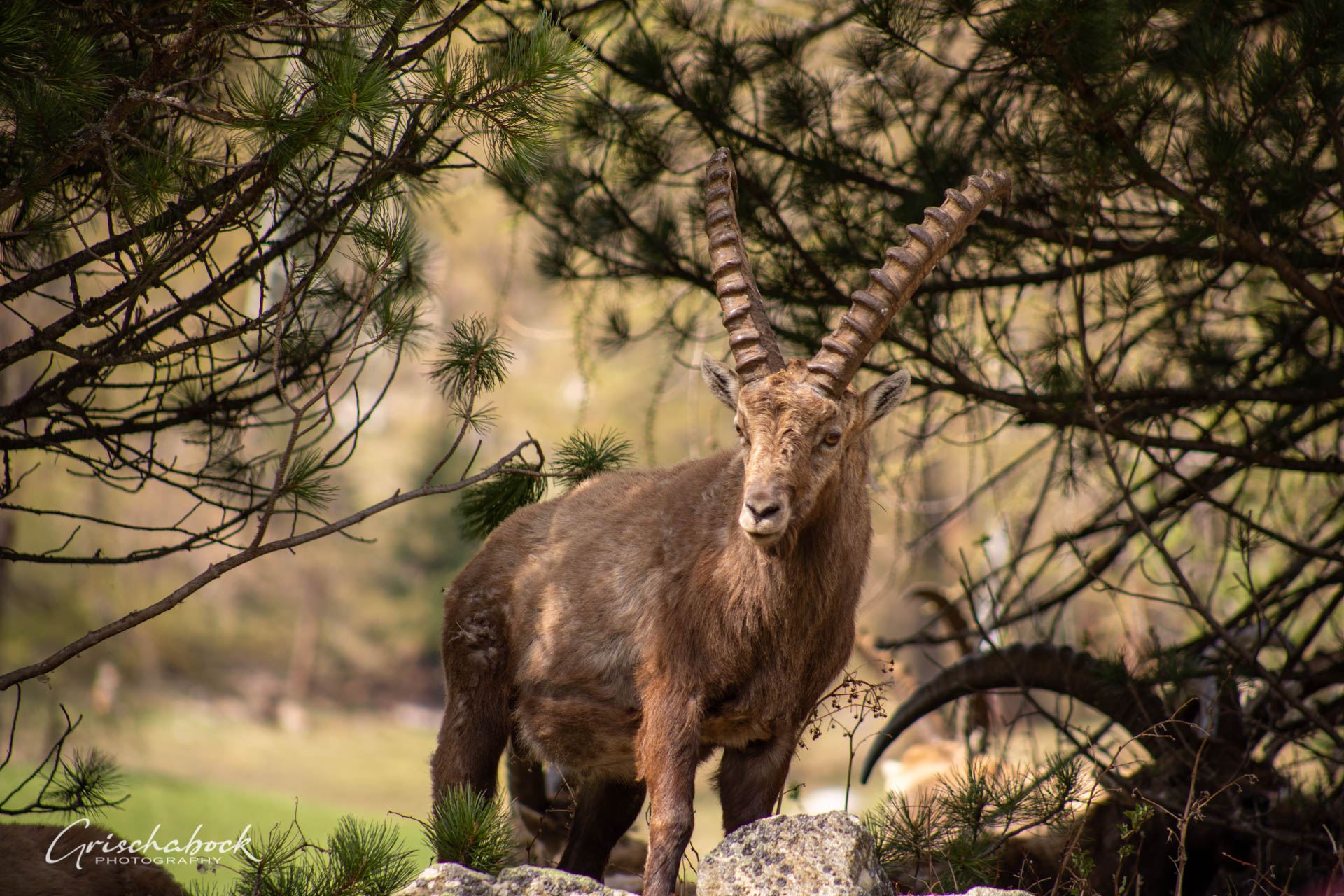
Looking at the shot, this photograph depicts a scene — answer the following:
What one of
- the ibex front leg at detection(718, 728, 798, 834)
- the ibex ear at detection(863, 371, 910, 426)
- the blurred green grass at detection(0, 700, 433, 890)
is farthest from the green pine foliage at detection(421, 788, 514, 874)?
the blurred green grass at detection(0, 700, 433, 890)

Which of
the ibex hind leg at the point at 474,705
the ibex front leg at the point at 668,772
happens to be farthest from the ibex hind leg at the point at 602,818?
the ibex front leg at the point at 668,772

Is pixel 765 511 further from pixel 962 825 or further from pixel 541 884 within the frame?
pixel 962 825

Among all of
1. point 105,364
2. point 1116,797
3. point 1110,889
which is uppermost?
point 105,364

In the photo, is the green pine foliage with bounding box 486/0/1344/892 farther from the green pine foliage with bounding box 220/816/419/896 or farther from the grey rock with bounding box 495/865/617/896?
the green pine foliage with bounding box 220/816/419/896

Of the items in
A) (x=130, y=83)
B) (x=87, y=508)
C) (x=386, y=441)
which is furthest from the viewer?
(x=386, y=441)

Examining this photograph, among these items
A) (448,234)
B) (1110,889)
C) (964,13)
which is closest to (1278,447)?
(1110,889)

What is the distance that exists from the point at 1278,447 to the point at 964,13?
2.96m

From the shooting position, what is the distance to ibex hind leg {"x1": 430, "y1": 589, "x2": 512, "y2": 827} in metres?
4.72

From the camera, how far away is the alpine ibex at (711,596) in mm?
3871

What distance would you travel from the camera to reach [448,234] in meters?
26.7

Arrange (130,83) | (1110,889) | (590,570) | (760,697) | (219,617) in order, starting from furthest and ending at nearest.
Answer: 1. (219,617)
2. (1110,889)
3. (590,570)
4. (760,697)
5. (130,83)

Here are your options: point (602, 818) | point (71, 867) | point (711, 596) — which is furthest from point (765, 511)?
point (71, 867)

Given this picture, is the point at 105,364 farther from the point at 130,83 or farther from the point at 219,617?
the point at 219,617
